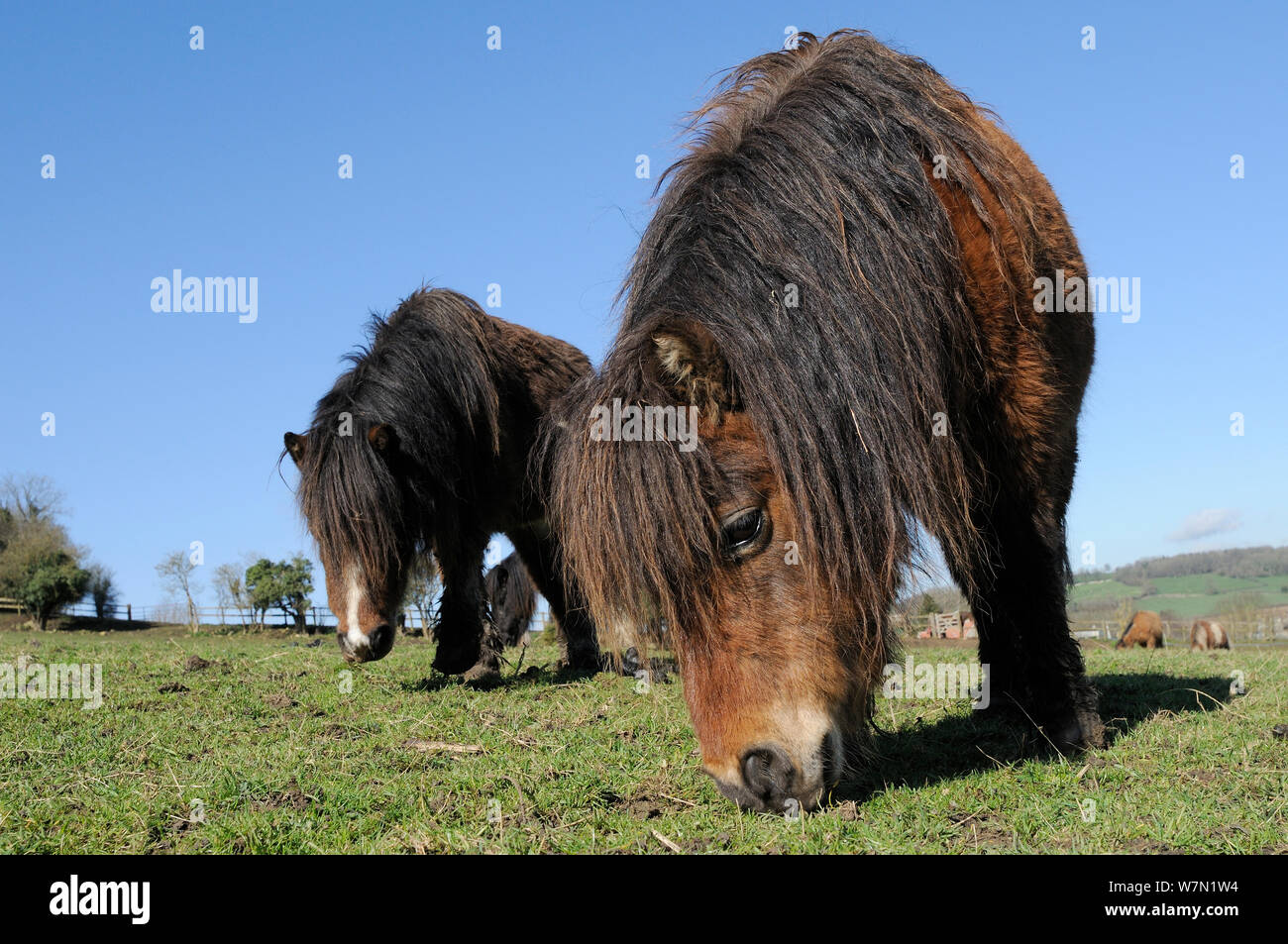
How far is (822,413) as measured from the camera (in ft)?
10.6

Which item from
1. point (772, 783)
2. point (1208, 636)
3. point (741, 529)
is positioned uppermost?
point (741, 529)

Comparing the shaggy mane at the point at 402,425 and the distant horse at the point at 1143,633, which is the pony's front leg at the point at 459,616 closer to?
the shaggy mane at the point at 402,425

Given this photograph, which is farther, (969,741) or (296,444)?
(296,444)

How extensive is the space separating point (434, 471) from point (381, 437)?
0.59m

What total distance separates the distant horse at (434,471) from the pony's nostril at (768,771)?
336 cm

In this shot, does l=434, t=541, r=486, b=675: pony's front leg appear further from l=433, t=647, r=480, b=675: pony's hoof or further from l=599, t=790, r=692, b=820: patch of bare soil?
l=599, t=790, r=692, b=820: patch of bare soil

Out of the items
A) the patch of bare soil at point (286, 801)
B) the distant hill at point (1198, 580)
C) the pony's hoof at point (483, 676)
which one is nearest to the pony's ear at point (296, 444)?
the pony's hoof at point (483, 676)

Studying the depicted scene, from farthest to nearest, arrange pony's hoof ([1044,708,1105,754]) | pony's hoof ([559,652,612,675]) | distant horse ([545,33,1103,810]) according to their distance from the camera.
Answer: pony's hoof ([559,652,612,675]) < pony's hoof ([1044,708,1105,754]) < distant horse ([545,33,1103,810])

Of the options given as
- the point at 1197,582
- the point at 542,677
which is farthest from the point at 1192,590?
the point at 542,677

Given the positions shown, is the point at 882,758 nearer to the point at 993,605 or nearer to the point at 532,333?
the point at 993,605

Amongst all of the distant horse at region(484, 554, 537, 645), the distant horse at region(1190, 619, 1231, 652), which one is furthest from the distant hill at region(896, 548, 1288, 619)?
the distant horse at region(484, 554, 537, 645)

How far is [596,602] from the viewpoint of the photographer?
323cm

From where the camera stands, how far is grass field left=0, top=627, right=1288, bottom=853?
3.06 meters

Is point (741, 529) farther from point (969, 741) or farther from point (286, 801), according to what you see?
point (969, 741)
